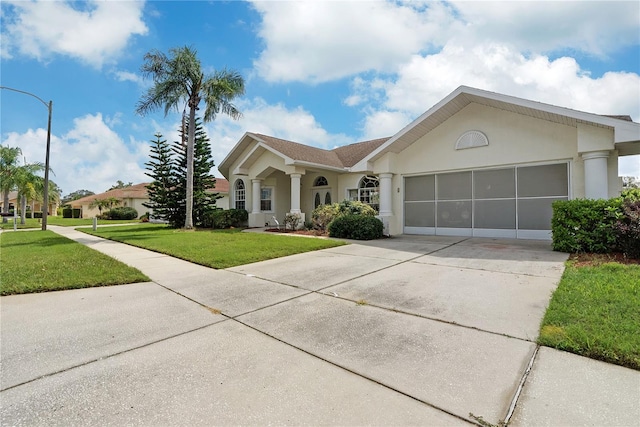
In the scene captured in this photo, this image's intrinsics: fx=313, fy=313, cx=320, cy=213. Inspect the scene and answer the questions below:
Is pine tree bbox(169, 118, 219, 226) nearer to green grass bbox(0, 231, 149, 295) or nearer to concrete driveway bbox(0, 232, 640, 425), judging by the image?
green grass bbox(0, 231, 149, 295)

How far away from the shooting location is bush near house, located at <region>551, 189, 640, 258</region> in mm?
7035

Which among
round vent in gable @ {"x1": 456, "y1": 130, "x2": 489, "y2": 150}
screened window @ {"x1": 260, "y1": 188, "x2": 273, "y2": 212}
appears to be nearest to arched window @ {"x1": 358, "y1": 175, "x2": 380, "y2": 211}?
round vent in gable @ {"x1": 456, "y1": 130, "x2": 489, "y2": 150}

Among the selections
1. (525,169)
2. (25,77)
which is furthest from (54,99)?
(525,169)

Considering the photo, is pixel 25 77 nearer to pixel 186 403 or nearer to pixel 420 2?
pixel 420 2

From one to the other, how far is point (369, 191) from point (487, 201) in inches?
235

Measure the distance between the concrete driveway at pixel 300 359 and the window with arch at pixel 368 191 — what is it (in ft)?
34.8

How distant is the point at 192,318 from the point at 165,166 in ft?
60.9

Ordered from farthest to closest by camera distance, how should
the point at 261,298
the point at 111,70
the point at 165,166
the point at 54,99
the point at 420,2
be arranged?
the point at 165,166 < the point at 54,99 < the point at 111,70 < the point at 420,2 < the point at 261,298

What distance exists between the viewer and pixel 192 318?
162 inches

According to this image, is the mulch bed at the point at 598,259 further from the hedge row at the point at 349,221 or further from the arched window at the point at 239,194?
the arched window at the point at 239,194

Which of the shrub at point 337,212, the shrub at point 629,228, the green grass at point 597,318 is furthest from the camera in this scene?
the shrub at point 337,212

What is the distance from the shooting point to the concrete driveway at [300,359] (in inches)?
88.5

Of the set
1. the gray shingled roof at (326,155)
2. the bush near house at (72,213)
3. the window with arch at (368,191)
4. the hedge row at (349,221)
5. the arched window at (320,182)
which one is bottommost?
the hedge row at (349,221)

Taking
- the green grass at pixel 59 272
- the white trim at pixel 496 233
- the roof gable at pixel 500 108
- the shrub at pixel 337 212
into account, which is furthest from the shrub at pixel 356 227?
the green grass at pixel 59 272
